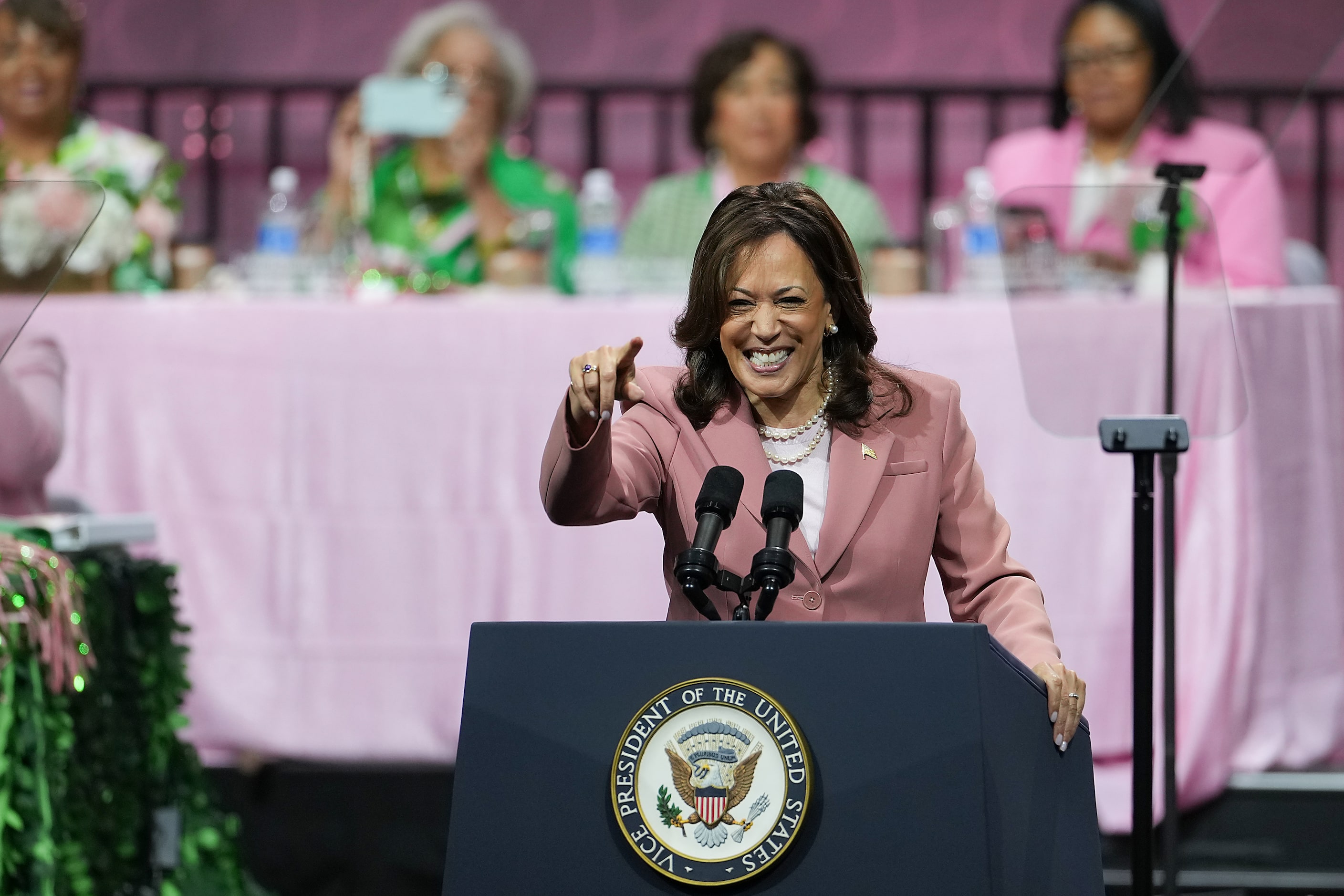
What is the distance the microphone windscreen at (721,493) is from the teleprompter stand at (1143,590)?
0.63 meters

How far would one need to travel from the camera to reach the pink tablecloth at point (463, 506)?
8.86 ft

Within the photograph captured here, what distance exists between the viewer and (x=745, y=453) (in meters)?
1.53

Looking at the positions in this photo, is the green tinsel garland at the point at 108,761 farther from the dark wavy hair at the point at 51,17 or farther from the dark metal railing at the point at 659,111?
the dark metal railing at the point at 659,111

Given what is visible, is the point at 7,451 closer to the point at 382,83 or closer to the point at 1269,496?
the point at 382,83

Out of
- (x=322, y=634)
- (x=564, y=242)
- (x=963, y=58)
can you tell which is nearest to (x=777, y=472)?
(x=322, y=634)

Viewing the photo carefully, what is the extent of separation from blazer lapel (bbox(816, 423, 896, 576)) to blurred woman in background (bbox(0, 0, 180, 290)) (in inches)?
82.2

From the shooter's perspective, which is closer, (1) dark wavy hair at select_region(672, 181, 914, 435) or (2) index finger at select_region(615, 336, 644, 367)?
(2) index finger at select_region(615, 336, 644, 367)

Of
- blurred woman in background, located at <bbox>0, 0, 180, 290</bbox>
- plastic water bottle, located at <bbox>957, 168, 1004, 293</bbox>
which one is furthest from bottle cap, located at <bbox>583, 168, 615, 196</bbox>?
blurred woman in background, located at <bbox>0, 0, 180, 290</bbox>

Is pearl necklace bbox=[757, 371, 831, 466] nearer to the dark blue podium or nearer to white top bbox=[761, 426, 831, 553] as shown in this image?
white top bbox=[761, 426, 831, 553]

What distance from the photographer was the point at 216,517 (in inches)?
113

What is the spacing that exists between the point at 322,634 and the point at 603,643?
1.70 metres

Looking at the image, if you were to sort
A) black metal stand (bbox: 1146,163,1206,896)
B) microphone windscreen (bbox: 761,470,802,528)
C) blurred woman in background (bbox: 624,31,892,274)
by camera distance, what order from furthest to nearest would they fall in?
blurred woman in background (bbox: 624,31,892,274), black metal stand (bbox: 1146,163,1206,896), microphone windscreen (bbox: 761,470,802,528)

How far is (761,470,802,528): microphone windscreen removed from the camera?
132 centimetres

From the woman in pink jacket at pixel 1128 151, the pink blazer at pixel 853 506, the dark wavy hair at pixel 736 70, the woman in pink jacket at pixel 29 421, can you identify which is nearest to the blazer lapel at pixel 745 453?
the pink blazer at pixel 853 506
